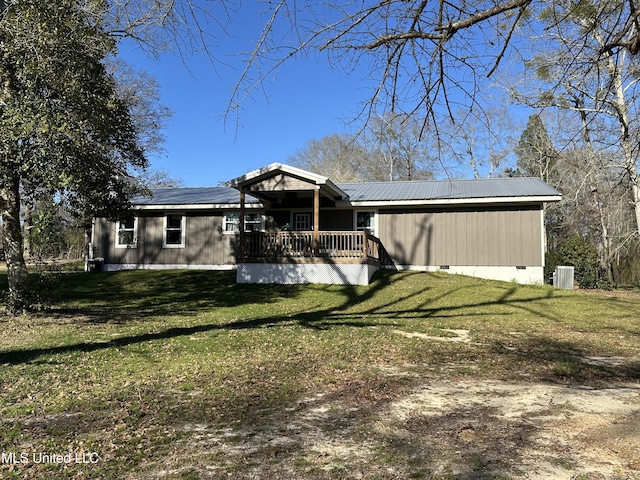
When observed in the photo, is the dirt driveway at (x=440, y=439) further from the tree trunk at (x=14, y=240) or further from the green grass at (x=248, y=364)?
the tree trunk at (x=14, y=240)

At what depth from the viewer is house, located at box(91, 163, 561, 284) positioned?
51.9 feet

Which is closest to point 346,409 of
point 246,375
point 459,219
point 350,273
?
point 246,375

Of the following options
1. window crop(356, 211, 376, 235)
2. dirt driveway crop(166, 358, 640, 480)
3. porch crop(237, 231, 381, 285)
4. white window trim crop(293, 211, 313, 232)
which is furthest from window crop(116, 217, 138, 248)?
dirt driveway crop(166, 358, 640, 480)

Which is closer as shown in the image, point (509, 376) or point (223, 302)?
point (509, 376)

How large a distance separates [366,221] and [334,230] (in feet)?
4.27

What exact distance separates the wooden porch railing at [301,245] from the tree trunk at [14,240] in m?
7.32

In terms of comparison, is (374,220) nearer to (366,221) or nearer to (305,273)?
(366,221)

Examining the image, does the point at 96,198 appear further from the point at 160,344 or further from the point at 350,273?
the point at 350,273

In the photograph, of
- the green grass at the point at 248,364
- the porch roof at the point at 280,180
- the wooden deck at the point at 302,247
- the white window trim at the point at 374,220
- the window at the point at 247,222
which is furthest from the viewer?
the window at the point at 247,222

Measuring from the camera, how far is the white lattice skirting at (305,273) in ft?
50.8

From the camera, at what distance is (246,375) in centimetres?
583

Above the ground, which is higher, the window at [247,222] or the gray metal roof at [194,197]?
the gray metal roof at [194,197]

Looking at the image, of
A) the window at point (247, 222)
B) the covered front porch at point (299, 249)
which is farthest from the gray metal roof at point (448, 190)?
the window at point (247, 222)

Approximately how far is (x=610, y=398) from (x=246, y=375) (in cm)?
403
